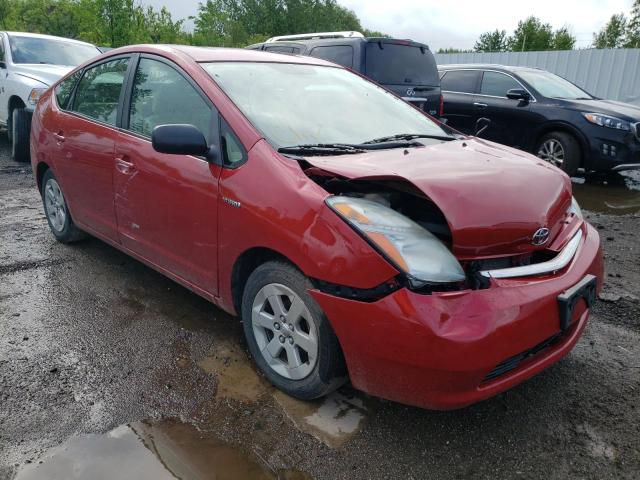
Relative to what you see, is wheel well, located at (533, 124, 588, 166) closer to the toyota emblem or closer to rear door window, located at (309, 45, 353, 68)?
rear door window, located at (309, 45, 353, 68)

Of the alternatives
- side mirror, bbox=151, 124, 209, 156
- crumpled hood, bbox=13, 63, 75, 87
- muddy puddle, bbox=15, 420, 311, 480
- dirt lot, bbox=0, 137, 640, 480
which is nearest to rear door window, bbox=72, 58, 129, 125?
side mirror, bbox=151, 124, 209, 156

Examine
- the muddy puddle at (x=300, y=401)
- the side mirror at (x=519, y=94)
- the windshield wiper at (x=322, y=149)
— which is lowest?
the muddy puddle at (x=300, y=401)

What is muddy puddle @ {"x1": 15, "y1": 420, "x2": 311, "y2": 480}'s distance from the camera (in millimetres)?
2109

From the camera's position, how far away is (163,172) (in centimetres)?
301

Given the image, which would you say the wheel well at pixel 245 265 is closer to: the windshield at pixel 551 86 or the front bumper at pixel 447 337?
the front bumper at pixel 447 337

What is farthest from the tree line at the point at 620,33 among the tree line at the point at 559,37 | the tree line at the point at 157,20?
the tree line at the point at 157,20

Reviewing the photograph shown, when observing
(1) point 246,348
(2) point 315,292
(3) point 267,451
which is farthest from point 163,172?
(3) point 267,451

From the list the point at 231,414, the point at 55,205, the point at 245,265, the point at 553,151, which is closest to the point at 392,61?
the point at 553,151

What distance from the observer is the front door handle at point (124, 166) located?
10.7 feet

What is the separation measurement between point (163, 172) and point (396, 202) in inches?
54.8

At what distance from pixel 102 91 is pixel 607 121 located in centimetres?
640

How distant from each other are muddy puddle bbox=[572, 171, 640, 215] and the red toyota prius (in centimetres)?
381

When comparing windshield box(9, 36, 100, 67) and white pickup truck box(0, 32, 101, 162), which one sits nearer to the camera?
white pickup truck box(0, 32, 101, 162)

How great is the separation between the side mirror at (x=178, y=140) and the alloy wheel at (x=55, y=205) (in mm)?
2169
